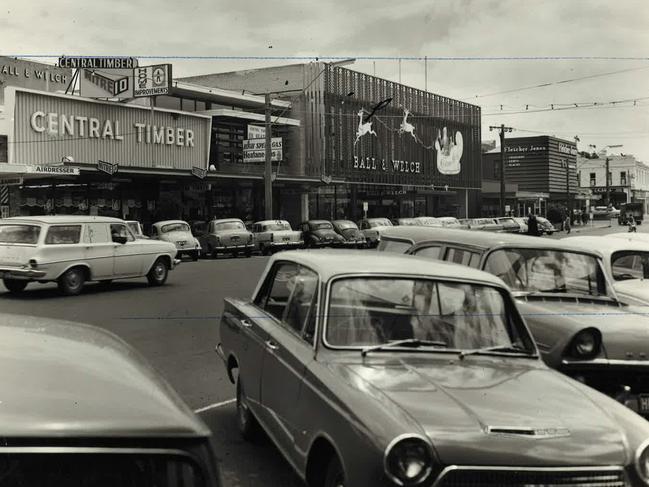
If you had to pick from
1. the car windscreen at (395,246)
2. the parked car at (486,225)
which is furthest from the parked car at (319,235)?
the car windscreen at (395,246)

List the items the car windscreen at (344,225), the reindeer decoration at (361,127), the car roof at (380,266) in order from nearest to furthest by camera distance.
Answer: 1. the car roof at (380,266)
2. the car windscreen at (344,225)
3. the reindeer decoration at (361,127)

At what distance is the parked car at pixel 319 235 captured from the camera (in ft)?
104

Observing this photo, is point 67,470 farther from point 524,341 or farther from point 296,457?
point 524,341

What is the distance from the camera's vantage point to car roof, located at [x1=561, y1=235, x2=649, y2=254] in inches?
336

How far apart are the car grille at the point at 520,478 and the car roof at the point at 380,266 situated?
1626 mm

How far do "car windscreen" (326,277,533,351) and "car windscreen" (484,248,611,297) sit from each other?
1.96m

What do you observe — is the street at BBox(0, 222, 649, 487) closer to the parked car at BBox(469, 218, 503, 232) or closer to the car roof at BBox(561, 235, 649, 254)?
the car roof at BBox(561, 235, 649, 254)

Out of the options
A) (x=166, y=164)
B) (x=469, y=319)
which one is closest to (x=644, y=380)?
(x=469, y=319)

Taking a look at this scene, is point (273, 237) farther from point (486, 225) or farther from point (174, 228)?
point (486, 225)

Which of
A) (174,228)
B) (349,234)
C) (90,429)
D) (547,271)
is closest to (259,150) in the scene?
(349,234)

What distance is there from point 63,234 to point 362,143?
3547 centimetres

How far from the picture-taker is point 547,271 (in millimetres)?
6500

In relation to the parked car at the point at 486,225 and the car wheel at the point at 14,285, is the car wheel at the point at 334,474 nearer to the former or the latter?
the car wheel at the point at 14,285

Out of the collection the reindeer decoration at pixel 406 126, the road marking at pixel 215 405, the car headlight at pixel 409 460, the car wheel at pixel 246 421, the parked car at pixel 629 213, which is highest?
the reindeer decoration at pixel 406 126
